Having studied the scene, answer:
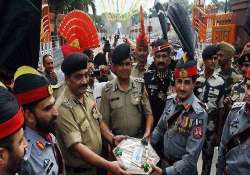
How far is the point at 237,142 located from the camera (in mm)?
2764

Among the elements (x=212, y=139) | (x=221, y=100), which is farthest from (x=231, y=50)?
(x=212, y=139)

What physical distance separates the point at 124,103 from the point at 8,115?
80.4 inches

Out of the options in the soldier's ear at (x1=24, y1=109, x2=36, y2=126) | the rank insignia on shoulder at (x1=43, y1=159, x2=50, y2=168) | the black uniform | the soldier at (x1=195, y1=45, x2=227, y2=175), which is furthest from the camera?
the soldier at (x1=195, y1=45, x2=227, y2=175)

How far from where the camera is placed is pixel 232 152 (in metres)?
2.79

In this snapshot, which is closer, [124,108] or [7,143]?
[7,143]

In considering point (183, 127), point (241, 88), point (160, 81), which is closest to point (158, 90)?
point (160, 81)

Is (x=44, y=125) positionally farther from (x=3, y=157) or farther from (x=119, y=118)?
(x=119, y=118)

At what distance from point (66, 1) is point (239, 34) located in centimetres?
1051

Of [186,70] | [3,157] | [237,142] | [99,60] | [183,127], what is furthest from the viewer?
[99,60]

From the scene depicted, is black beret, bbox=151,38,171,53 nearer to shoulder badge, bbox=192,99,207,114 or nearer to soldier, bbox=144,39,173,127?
soldier, bbox=144,39,173,127

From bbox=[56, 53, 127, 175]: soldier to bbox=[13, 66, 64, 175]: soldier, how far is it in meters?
0.47

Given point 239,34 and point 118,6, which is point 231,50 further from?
point 118,6

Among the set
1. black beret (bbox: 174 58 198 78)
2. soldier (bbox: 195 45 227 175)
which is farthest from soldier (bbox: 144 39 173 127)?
black beret (bbox: 174 58 198 78)

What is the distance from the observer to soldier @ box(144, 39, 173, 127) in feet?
13.1
